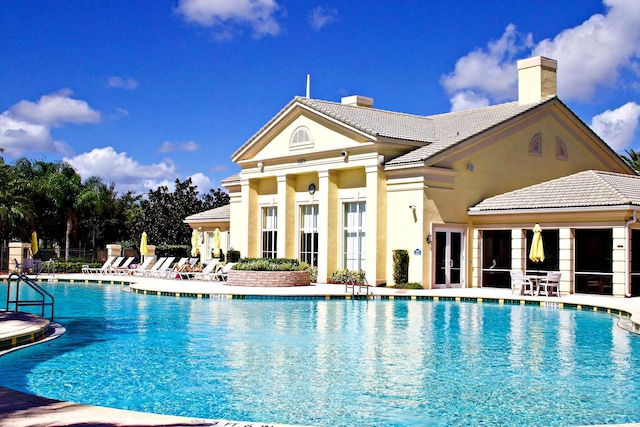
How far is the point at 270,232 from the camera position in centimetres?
3462

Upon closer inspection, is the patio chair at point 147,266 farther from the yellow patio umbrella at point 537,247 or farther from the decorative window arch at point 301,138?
the yellow patio umbrella at point 537,247

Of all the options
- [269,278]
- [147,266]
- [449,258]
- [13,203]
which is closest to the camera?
[269,278]

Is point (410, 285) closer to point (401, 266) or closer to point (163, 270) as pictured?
point (401, 266)

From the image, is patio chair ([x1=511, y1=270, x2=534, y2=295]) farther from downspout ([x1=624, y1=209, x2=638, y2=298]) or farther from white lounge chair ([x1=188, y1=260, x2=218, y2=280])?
white lounge chair ([x1=188, y1=260, x2=218, y2=280])

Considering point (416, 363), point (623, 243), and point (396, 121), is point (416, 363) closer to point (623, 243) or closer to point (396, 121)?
point (623, 243)

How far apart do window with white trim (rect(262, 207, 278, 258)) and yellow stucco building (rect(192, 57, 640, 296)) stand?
2.3 inches

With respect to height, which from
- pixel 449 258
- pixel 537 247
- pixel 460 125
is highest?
pixel 460 125

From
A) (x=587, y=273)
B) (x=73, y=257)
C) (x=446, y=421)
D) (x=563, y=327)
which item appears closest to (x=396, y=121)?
(x=587, y=273)

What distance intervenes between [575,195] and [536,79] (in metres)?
8.30

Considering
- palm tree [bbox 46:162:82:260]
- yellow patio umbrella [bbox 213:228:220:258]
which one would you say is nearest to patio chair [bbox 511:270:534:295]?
yellow patio umbrella [bbox 213:228:220:258]

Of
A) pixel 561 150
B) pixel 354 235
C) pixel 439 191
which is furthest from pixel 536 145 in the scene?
pixel 354 235

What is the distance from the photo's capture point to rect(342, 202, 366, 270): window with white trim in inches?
1182

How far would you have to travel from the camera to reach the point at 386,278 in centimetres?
2892

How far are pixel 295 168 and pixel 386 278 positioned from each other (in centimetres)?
675
